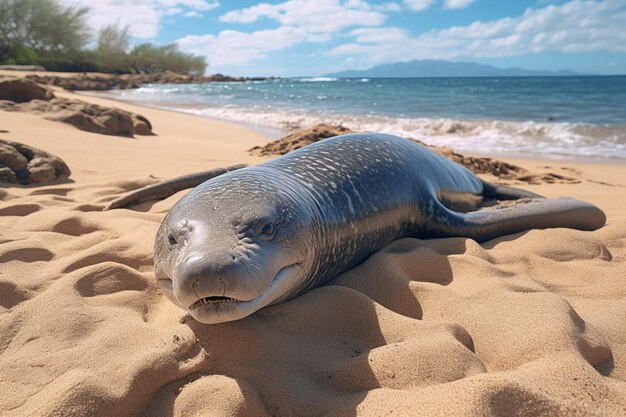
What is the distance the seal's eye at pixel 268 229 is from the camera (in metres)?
2.24

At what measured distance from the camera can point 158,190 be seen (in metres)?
4.96

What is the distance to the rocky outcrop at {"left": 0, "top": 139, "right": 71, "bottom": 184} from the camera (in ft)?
17.1

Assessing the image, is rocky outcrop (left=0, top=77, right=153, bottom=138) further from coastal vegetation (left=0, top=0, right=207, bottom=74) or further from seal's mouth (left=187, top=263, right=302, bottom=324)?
coastal vegetation (left=0, top=0, right=207, bottom=74)

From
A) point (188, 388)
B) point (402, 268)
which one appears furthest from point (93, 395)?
point (402, 268)

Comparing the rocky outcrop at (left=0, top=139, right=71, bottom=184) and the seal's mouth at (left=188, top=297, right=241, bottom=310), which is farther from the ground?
the seal's mouth at (left=188, top=297, right=241, bottom=310)

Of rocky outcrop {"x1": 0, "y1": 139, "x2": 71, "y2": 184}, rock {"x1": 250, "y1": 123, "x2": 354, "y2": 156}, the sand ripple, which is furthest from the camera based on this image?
rock {"x1": 250, "y1": 123, "x2": 354, "y2": 156}

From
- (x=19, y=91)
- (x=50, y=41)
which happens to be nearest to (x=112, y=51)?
(x=50, y=41)

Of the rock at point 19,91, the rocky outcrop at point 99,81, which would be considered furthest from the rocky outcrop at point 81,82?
the rock at point 19,91

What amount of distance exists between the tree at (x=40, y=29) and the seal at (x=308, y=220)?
48106 mm

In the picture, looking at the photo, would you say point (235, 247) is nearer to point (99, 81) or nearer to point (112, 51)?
point (99, 81)

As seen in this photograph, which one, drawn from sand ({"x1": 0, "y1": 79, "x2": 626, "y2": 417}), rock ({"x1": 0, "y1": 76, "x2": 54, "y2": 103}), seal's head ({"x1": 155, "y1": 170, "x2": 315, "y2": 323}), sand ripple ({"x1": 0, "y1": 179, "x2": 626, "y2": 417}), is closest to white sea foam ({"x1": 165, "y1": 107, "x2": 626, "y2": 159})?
rock ({"x1": 0, "y1": 76, "x2": 54, "y2": 103})

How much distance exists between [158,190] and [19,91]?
25.4 ft

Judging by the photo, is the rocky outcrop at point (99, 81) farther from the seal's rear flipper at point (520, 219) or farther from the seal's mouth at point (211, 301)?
the seal's mouth at point (211, 301)

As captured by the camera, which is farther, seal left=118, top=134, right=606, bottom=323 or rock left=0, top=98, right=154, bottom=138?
rock left=0, top=98, right=154, bottom=138
